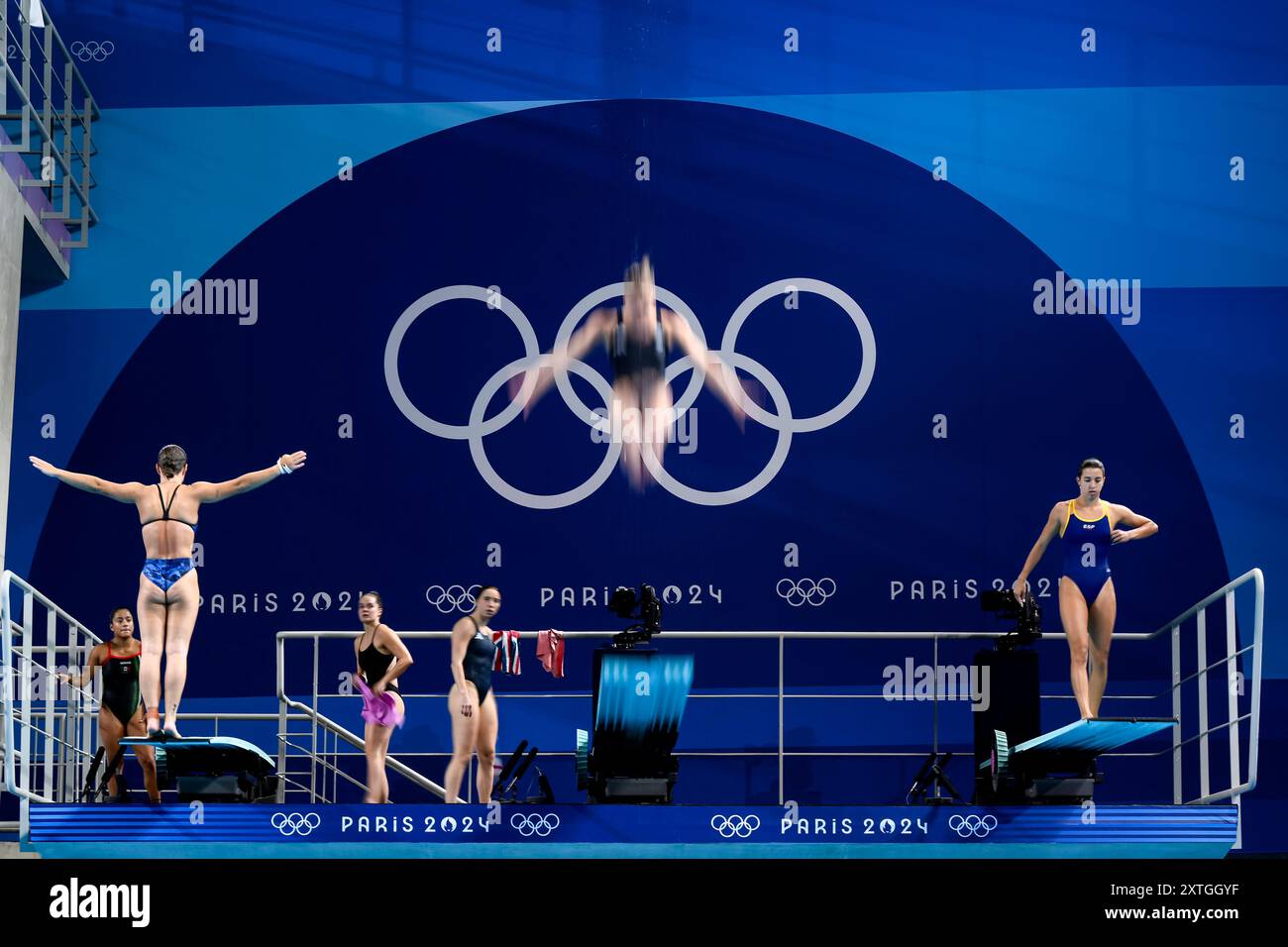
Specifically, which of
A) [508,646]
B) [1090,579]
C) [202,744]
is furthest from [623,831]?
[1090,579]

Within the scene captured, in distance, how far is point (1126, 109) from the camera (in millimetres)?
13117

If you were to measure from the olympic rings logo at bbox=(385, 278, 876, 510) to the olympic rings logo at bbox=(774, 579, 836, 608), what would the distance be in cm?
69

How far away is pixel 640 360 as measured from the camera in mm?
13039

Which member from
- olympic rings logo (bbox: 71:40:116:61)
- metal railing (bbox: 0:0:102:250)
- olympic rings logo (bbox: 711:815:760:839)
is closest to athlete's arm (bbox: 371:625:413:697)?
olympic rings logo (bbox: 711:815:760:839)

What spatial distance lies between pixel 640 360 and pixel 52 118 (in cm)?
446

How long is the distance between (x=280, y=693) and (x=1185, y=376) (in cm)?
655

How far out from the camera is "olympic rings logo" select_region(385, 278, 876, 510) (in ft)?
42.3

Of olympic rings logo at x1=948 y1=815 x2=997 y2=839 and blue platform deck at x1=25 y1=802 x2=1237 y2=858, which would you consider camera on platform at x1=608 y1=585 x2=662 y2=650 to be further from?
olympic rings logo at x1=948 y1=815 x2=997 y2=839

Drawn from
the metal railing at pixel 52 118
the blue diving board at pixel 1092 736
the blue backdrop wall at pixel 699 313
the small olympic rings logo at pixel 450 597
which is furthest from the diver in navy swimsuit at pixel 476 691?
the metal railing at pixel 52 118

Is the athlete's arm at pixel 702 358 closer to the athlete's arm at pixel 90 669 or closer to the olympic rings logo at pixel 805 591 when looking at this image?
the olympic rings logo at pixel 805 591

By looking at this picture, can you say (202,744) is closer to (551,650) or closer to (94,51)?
Result: (551,650)

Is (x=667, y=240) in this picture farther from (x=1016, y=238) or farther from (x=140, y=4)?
(x=140, y=4)
